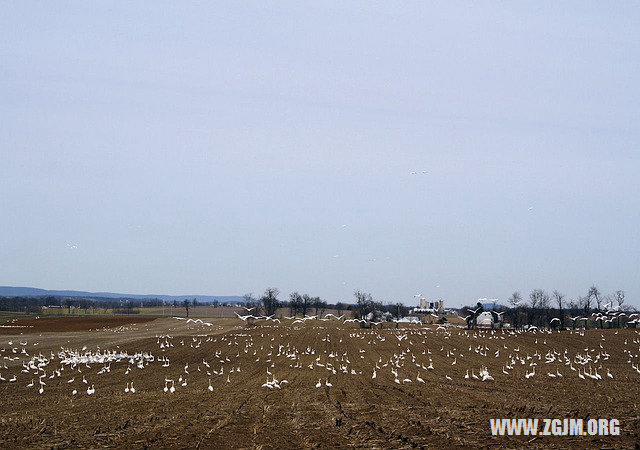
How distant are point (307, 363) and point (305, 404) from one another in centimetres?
2099

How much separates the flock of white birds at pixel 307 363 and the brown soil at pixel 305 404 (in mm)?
231

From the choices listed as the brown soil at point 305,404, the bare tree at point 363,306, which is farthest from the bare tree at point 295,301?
the brown soil at point 305,404

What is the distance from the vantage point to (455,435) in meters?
19.0

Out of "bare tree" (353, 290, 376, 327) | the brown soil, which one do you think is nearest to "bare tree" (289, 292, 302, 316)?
"bare tree" (353, 290, 376, 327)

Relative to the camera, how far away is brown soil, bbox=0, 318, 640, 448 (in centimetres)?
1902

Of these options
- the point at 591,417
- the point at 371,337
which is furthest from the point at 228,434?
the point at 371,337

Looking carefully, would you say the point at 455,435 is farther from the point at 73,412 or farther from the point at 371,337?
the point at 371,337

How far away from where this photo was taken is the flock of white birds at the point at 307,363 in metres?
36.2

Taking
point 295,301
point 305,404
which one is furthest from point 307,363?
point 295,301

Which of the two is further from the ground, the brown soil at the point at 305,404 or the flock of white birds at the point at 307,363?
the brown soil at the point at 305,404

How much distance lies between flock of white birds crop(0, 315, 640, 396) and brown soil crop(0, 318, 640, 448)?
231 mm

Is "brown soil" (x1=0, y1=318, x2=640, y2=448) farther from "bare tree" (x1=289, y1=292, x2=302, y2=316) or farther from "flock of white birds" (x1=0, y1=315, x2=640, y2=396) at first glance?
"bare tree" (x1=289, y1=292, x2=302, y2=316)

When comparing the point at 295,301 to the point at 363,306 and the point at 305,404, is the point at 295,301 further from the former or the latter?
the point at 305,404

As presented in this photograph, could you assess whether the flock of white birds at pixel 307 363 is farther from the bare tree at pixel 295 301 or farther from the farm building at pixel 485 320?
the bare tree at pixel 295 301
